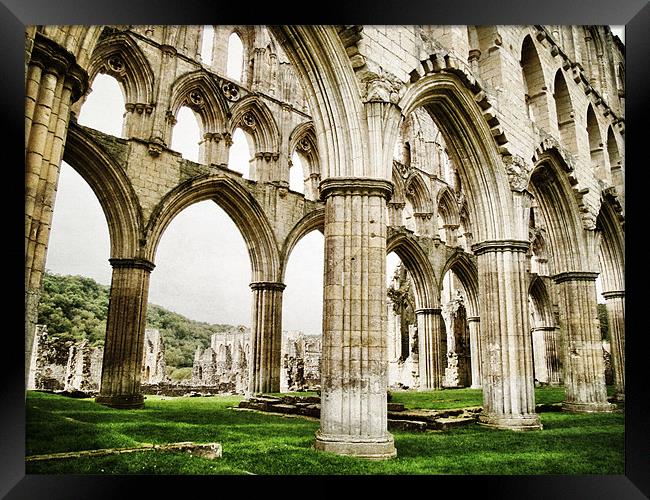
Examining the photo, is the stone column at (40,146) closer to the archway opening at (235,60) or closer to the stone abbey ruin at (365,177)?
the stone abbey ruin at (365,177)

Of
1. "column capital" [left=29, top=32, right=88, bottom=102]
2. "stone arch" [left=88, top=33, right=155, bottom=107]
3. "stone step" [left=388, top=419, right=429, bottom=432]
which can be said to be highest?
"stone arch" [left=88, top=33, right=155, bottom=107]

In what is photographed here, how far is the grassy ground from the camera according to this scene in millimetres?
5645

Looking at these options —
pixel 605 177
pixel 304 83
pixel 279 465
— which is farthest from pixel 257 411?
pixel 605 177

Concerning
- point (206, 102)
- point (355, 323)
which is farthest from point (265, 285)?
point (355, 323)

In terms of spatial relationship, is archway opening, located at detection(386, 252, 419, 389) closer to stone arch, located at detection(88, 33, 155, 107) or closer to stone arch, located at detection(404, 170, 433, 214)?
stone arch, located at detection(404, 170, 433, 214)

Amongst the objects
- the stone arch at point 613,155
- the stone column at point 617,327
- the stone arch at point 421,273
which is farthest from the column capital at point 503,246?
the stone arch at point 421,273

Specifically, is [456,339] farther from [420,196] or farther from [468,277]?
[420,196]

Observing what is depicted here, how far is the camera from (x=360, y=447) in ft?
20.0

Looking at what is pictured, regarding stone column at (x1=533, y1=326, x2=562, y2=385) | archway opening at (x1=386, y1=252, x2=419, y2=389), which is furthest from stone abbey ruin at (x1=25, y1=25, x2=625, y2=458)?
stone column at (x1=533, y1=326, x2=562, y2=385)

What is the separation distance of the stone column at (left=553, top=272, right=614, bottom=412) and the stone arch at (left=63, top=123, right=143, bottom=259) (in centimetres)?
1104

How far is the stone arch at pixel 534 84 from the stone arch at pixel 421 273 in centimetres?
859

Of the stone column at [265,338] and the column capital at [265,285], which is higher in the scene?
the column capital at [265,285]

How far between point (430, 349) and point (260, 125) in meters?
10.7
